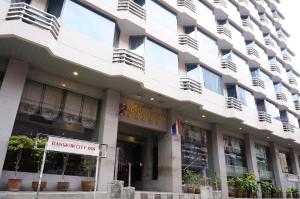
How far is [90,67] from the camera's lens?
11.9 meters

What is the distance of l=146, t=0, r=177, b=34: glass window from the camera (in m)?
16.4

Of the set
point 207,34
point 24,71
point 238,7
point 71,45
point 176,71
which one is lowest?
point 24,71

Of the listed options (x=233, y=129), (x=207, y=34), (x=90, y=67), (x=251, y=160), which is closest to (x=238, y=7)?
(x=207, y=34)

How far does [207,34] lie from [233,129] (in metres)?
8.91

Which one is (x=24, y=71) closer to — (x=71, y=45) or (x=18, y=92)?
(x=18, y=92)

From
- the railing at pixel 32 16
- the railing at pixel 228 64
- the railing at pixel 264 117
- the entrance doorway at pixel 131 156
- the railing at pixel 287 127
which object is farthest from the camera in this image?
the railing at pixel 287 127

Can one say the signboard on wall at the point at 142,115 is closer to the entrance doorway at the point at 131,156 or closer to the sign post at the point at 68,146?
the entrance doorway at the point at 131,156

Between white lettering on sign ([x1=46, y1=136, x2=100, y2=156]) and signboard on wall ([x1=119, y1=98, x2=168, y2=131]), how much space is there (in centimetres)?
561

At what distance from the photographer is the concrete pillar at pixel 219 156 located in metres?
18.7

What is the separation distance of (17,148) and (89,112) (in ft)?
14.7

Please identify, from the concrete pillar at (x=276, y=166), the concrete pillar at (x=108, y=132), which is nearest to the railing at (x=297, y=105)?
the concrete pillar at (x=276, y=166)

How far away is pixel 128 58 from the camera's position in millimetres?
13648

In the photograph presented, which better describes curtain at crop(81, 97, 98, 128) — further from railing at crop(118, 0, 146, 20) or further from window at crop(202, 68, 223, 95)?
window at crop(202, 68, 223, 95)

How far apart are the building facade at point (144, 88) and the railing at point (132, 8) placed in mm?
63
